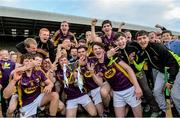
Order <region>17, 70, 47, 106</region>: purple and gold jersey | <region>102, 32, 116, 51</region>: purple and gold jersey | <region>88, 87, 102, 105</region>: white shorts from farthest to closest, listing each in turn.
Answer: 1. <region>102, 32, 116, 51</region>: purple and gold jersey
2. <region>88, 87, 102, 105</region>: white shorts
3. <region>17, 70, 47, 106</region>: purple and gold jersey

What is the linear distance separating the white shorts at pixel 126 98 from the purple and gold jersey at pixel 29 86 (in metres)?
1.46

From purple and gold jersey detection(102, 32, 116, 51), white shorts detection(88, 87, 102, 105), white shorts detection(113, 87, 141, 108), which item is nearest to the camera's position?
white shorts detection(113, 87, 141, 108)

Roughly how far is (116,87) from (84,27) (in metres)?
11.6

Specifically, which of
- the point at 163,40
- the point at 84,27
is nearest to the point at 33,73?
the point at 163,40

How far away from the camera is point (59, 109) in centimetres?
646

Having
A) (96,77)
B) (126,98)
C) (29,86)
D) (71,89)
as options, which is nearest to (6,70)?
(29,86)

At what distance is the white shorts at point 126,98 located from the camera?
614 centimetres

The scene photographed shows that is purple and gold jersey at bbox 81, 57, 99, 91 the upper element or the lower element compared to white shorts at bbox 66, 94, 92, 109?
upper

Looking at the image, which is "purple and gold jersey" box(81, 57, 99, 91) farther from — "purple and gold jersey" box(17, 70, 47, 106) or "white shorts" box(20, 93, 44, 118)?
"white shorts" box(20, 93, 44, 118)

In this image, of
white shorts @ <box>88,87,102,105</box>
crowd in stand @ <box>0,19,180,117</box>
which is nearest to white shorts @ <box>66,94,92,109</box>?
crowd in stand @ <box>0,19,180,117</box>

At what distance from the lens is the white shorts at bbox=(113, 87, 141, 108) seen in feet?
20.1

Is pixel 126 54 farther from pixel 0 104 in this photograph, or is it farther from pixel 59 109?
pixel 0 104

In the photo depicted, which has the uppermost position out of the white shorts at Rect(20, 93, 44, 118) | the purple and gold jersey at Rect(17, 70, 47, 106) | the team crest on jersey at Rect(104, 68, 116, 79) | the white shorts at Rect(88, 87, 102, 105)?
the team crest on jersey at Rect(104, 68, 116, 79)

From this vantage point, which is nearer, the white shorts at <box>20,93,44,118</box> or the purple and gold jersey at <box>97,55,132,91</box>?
the white shorts at <box>20,93,44,118</box>
